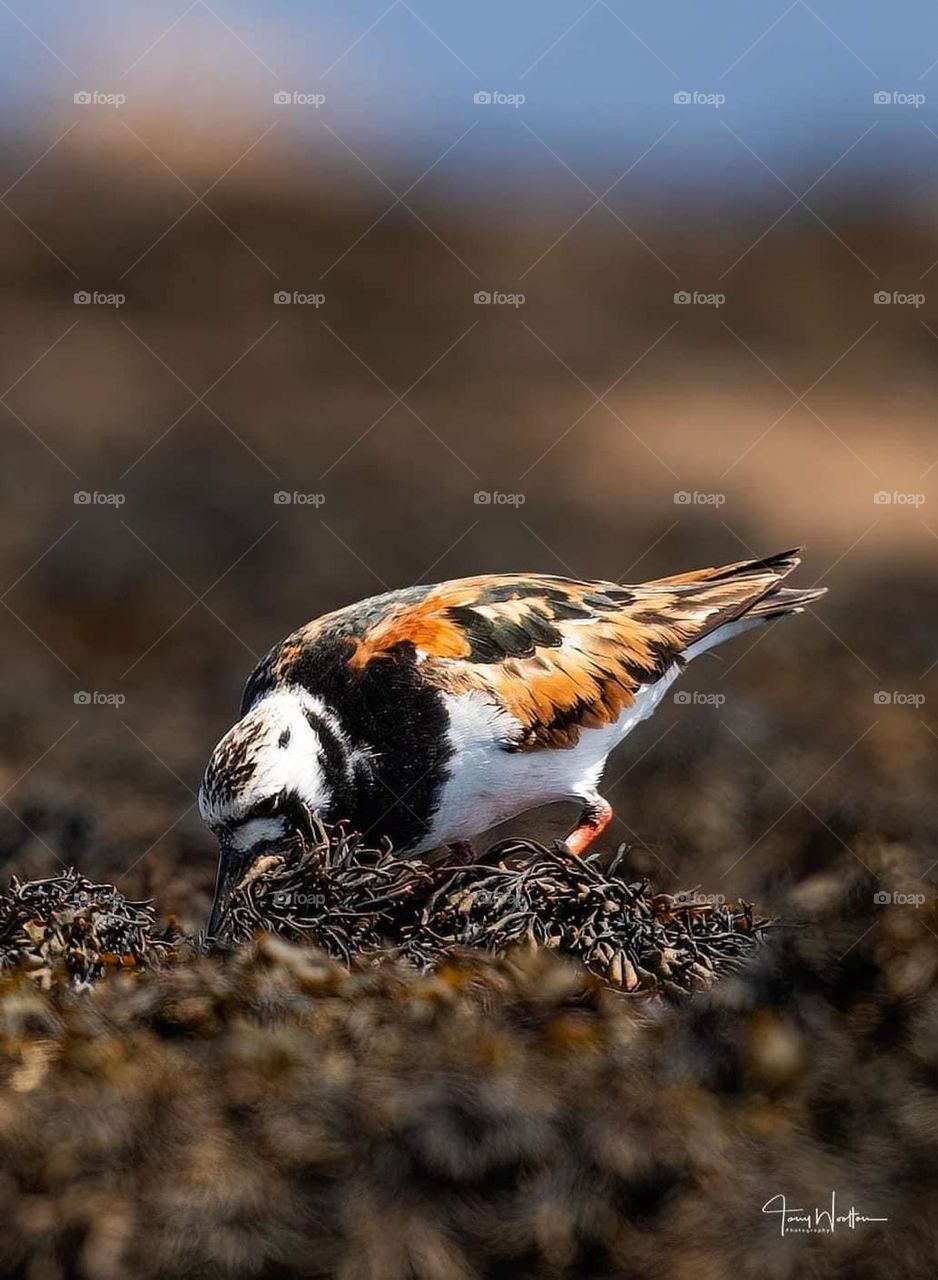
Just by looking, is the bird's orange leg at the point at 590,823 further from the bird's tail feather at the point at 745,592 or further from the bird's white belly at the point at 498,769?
the bird's tail feather at the point at 745,592

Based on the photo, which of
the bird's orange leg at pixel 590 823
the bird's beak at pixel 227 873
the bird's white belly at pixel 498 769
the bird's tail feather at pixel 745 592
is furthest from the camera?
the bird's tail feather at pixel 745 592

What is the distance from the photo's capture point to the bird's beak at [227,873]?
328 cm

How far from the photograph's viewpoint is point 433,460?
610 centimetres

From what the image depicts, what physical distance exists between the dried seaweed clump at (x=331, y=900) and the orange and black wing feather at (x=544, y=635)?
58cm

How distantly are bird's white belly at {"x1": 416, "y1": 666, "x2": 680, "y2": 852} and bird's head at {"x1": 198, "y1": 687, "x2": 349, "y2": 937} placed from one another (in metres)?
0.29

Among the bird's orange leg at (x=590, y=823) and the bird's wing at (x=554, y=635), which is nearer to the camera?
the bird's wing at (x=554, y=635)

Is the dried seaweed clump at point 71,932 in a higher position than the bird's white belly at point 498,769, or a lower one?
lower

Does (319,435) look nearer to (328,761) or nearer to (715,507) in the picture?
(715,507)

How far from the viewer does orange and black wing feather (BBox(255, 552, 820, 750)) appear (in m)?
3.64

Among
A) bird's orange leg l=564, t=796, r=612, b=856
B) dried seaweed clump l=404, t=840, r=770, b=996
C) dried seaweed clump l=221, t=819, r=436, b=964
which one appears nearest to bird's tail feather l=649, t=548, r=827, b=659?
bird's orange leg l=564, t=796, r=612, b=856

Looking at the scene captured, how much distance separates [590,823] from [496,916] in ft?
2.48

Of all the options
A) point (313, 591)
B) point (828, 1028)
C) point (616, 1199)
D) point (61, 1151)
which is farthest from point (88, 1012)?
point (313, 591)
